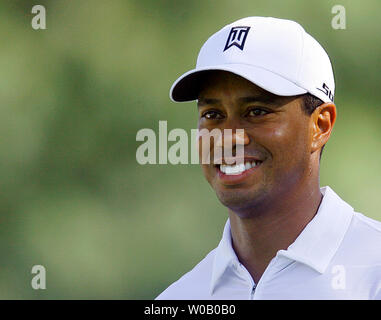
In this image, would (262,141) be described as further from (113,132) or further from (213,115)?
(113,132)

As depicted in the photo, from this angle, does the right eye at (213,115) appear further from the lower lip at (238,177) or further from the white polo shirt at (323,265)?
the white polo shirt at (323,265)

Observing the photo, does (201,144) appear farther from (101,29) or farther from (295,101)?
(101,29)

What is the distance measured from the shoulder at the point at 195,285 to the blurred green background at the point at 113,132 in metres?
2.34

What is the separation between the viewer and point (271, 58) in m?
1.62

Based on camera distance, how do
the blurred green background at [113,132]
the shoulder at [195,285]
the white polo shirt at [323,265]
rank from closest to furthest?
the white polo shirt at [323,265], the shoulder at [195,285], the blurred green background at [113,132]

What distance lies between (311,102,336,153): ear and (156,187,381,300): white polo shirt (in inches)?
4.6

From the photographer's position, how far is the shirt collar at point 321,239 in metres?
1.57

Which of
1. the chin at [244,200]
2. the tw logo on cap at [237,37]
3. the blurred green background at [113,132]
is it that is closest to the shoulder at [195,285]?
the chin at [244,200]

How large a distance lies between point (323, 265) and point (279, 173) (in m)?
0.20

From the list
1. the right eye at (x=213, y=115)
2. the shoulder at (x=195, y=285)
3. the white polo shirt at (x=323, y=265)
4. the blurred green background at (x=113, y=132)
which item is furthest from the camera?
the blurred green background at (x=113, y=132)

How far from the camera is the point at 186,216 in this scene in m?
4.34

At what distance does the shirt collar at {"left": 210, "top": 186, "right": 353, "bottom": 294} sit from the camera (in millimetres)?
1573

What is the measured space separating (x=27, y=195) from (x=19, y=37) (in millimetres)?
963
